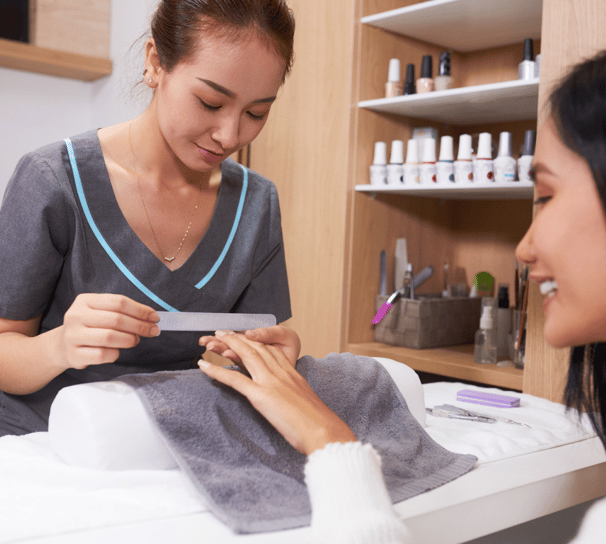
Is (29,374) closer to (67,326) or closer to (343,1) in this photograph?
(67,326)

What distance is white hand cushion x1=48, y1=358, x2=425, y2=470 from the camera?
584 millimetres

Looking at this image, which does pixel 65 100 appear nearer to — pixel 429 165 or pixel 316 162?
pixel 316 162

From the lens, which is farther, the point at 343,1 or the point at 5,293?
the point at 343,1

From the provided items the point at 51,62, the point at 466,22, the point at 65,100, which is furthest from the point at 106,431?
the point at 65,100

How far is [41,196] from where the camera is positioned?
0.82 m

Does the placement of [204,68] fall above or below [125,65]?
below

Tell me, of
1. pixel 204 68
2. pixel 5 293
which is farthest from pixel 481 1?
pixel 5 293

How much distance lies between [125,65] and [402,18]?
1.06 metres

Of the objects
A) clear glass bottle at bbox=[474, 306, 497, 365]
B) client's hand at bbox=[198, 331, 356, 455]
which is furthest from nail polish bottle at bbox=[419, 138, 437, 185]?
client's hand at bbox=[198, 331, 356, 455]

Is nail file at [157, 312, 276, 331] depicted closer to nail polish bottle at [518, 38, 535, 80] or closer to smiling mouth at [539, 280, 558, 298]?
smiling mouth at [539, 280, 558, 298]

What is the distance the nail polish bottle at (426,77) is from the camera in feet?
5.29

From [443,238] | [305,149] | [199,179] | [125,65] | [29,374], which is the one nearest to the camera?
[29,374]

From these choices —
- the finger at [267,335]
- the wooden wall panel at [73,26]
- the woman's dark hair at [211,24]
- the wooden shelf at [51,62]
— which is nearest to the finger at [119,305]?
the finger at [267,335]

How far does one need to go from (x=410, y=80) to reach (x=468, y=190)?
1.13ft
